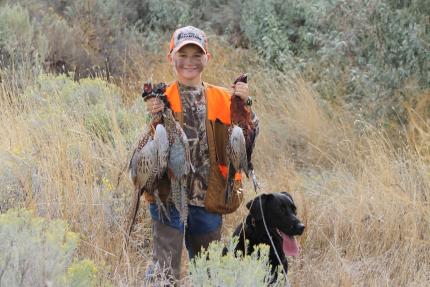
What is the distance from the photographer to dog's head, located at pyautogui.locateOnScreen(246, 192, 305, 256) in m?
4.59

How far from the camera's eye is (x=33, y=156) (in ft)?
18.9

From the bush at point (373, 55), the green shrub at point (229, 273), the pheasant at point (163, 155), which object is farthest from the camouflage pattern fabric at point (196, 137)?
the bush at point (373, 55)

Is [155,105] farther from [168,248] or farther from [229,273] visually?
[229,273]

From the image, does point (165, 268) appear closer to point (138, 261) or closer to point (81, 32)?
point (138, 261)

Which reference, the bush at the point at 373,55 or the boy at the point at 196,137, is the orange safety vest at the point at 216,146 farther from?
the bush at the point at 373,55

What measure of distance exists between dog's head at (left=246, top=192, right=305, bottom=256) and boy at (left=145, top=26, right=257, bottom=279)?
0.38 meters

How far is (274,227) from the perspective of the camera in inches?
183

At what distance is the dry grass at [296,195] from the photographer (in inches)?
200

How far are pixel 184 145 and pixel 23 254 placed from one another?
120 centimetres

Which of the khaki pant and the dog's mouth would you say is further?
the dog's mouth

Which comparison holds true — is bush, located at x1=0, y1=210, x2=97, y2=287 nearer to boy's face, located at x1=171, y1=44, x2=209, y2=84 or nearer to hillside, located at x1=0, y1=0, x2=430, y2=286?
hillside, located at x1=0, y1=0, x2=430, y2=286

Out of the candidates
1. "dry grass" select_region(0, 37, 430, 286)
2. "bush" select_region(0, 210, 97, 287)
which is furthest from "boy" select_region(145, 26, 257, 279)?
"bush" select_region(0, 210, 97, 287)

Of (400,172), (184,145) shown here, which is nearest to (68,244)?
(184,145)

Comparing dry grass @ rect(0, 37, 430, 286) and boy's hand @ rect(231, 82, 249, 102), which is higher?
boy's hand @ rect(231, 82, 249, 102)
